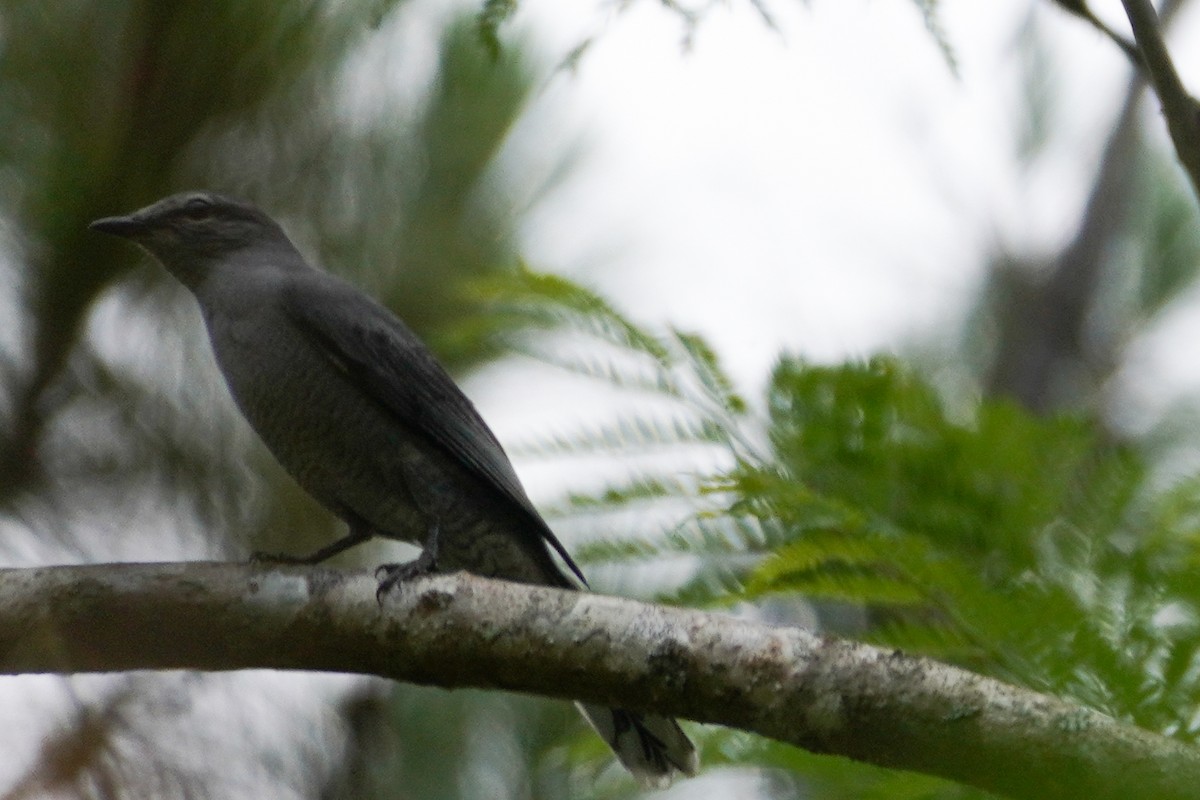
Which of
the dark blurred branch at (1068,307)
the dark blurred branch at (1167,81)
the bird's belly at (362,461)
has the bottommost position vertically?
the bird's belly at (362,461)

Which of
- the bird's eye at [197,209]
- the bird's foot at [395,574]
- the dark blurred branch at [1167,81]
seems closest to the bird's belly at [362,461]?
the bird's eye at [197,209]

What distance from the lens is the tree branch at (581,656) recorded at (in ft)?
8.70

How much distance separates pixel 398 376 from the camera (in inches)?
183

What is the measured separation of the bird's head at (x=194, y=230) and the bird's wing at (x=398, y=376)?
301 mm

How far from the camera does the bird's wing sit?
4586 mm

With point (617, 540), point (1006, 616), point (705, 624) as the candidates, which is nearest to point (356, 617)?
point (617, 540)

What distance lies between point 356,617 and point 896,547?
1.31 m

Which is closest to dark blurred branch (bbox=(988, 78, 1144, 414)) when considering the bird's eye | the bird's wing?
the bird's wing

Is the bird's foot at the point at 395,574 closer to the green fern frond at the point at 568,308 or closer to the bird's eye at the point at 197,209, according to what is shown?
the green fern frond at the point at 568,308

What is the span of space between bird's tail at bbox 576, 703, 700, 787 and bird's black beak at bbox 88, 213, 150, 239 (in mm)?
1977

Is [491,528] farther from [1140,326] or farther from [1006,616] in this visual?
A: [1140,326]

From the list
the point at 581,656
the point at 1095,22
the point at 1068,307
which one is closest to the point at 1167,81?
the point at 1095,22

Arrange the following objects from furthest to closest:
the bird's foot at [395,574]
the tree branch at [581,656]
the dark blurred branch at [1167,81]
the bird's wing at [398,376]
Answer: the bird's wing at [398,376], the bird's foot at [395,574], the tree branch at [581,656], the dark blurred branch at [1167,81]

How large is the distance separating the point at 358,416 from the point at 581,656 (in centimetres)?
171
